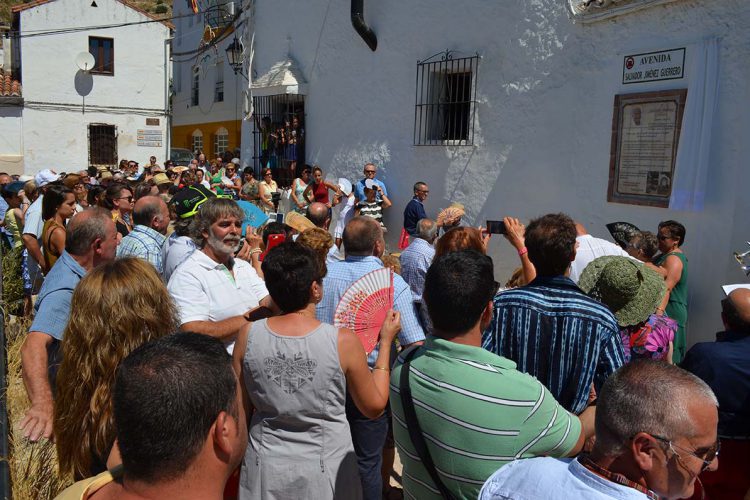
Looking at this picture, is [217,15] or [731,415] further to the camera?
[217,15]

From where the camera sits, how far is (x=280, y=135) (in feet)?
43.2

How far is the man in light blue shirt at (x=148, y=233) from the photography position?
433 cm

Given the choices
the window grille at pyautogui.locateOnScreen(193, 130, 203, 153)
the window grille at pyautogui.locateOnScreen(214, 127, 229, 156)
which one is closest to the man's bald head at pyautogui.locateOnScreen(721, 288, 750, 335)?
the window grille at pyautogui.locateOnScreen(214, 127, 229, 156)

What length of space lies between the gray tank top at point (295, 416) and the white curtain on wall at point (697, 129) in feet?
15.7

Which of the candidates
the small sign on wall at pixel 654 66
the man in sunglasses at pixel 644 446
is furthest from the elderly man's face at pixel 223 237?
the small sign on wall at pixel 654 66

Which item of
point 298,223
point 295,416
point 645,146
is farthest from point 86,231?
point 645,146

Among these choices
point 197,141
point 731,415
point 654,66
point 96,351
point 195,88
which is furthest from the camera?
point 197,141

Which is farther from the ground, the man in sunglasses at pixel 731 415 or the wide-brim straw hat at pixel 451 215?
the wide-brim straw hat at pixel 451 215

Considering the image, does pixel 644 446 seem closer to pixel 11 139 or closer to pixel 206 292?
pixel 206 292

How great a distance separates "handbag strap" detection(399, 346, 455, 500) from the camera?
1991mm

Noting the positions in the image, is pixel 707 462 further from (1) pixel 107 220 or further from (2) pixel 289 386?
(1) pixel 107 220

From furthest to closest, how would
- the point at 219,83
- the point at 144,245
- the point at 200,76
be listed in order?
the point at 200,76 < the point at 219,83 < the point at 144,245

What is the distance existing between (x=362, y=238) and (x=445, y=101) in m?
6.59

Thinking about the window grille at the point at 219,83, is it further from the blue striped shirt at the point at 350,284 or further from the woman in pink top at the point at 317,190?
the blue striped shirt at the point at 350,284
